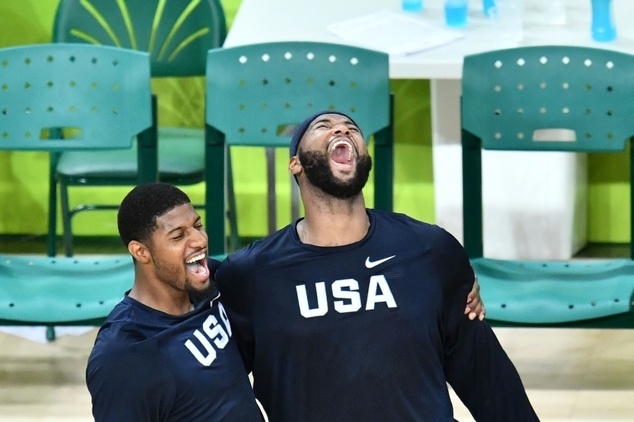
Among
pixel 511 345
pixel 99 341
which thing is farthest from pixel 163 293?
pixel 511 345

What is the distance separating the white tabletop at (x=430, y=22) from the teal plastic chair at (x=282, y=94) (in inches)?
12.5

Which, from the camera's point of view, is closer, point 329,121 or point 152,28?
point 329,121

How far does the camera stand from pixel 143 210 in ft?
8.68

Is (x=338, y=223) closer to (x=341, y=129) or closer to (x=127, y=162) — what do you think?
(x=341, y=129)

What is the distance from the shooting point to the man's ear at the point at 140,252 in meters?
2.64

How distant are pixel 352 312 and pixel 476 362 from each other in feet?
1.13

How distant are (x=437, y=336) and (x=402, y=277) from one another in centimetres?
15

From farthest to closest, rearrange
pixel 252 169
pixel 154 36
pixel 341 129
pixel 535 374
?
Answer: pixel 252 169, pixel 154 36, pixel 535 374, pixel 341 129

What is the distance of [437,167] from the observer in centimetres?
492

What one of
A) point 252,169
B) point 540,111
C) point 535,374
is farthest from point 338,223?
point 252,169

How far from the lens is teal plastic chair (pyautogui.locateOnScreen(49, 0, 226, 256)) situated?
4664 millimetres

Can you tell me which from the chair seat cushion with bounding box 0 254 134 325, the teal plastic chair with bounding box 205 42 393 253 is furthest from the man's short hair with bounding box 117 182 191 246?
the teal plastic chair with bounding box 205 42 393 253

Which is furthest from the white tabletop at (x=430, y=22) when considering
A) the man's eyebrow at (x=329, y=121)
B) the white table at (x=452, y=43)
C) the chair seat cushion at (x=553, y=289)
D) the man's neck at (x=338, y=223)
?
the man's neck at (x=338, y=223)

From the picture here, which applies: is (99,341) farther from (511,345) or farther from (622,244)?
(622,244)
